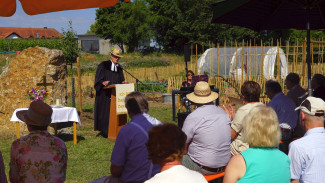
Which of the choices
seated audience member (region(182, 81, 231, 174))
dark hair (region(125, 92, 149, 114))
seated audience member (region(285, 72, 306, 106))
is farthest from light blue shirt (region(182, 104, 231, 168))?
seated audience member (region(285, 72, 306, 106))

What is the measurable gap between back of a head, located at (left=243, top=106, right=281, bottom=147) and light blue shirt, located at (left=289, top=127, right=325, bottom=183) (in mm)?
334

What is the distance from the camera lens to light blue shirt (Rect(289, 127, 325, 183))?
9.71 ft

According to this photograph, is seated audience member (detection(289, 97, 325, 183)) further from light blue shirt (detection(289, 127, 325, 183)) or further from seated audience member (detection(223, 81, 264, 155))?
seated audience member (detection(223, 81, 264, 155))

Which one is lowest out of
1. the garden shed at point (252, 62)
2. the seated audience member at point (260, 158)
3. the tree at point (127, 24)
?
the seated audience member at point (260, 158)

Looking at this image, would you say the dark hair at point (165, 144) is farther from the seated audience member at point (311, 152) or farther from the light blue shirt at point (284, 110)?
the light blue shirt at point (284, 110)

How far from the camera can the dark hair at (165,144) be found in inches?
92.6

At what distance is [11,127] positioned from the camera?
9.42 m

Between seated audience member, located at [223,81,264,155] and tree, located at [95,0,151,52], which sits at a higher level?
tree, located at [95,0,151,52]

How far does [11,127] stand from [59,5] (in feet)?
22.1

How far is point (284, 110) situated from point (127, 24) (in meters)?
58.0

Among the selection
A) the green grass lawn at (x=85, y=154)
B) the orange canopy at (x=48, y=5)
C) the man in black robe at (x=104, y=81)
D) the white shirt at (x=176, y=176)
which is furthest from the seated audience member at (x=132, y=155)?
the man in black robe at (x=104, y=81)

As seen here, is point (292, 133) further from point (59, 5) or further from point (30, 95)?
point (30, 95)

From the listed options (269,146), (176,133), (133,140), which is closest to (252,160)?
(269,146)

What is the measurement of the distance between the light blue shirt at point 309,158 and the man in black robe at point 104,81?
573 centimetres
